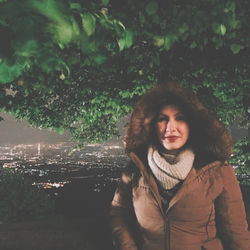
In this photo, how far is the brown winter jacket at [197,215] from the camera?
2.24m

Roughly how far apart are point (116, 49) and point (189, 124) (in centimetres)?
291

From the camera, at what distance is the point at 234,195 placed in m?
2.28

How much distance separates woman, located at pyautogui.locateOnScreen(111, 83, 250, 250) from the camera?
225 cm

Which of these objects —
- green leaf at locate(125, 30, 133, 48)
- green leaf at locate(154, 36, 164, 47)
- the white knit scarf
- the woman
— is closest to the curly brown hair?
the woman

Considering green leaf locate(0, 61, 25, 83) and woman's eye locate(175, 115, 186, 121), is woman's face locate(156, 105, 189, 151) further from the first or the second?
green leaf locate(0, 61, 25, 83)

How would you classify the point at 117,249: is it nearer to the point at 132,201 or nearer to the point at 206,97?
the point at 132,201

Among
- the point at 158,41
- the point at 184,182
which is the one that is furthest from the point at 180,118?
the point at 158,41

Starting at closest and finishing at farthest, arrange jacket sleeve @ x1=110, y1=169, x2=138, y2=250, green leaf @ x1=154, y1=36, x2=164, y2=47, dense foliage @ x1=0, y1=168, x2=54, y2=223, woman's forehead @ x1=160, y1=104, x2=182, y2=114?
jacket sleeve @ x1=110, y1=169, x2=138, y2=250, woman's forehead @ x1=160, y1=104, x2=182, y2=114, green leaf @ x1=154, y1=36, x2=164, y2=47, dense foliage @ x1=0, y1=168, x2=54, y2=223

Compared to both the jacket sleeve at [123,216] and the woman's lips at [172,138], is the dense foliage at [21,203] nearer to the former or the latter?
the jacket sleeve at [123,216]

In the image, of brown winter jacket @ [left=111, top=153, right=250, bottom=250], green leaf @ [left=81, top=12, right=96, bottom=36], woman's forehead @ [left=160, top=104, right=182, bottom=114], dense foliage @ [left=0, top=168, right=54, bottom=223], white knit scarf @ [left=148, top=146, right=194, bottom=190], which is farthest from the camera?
dense foliage @ [left=0, top=168, right=54, bottom=223]

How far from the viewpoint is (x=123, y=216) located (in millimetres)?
2559

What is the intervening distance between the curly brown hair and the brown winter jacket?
242mm

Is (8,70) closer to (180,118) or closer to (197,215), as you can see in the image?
(180,118)

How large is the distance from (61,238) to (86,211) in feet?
107
